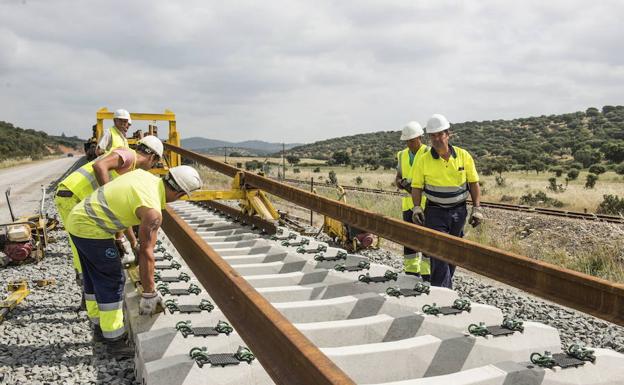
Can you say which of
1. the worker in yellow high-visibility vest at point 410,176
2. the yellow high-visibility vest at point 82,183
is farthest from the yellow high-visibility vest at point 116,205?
the worker in yellow high-visibility vest at point 410,176

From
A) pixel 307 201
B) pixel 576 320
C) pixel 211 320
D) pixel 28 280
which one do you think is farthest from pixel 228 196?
pixel 576 320

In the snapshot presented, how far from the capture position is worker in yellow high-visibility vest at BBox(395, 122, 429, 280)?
614 cm

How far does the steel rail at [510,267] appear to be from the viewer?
2.68 metres

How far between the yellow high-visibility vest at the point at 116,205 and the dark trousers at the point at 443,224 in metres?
3.04

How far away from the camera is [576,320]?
5.56 metres

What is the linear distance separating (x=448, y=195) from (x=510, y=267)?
7.19 feet

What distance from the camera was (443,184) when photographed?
5453mm

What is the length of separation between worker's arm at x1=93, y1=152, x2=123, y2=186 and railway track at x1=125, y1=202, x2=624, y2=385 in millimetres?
798

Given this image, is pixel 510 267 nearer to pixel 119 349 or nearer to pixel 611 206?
pixel 119 349

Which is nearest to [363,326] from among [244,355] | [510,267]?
[244,355]

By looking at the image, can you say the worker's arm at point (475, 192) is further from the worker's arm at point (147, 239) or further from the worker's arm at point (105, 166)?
the worker's arm at point (105, 166)

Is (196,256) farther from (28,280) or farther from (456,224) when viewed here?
(28,280)

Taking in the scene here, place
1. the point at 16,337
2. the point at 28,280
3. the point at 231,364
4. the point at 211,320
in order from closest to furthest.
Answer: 1. the point at 231,364
2. the point at 211,320
3. the point at 16,337
4. the point at 28,280

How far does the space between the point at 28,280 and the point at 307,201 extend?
4.21 m
